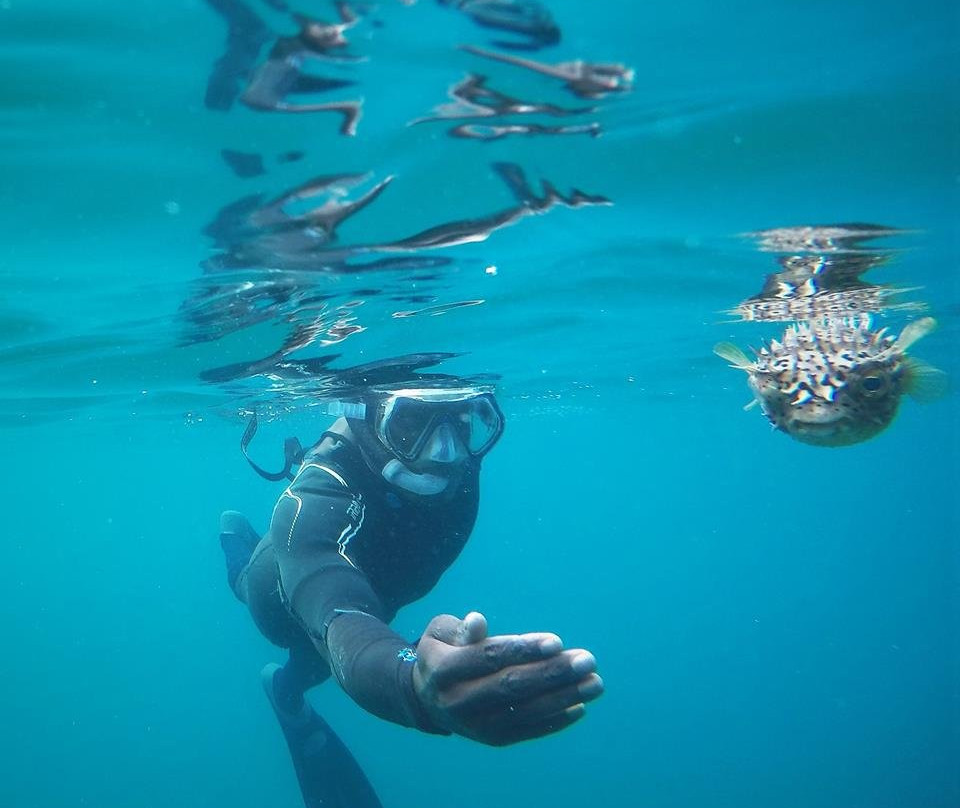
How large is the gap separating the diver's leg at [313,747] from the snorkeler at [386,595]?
20mm

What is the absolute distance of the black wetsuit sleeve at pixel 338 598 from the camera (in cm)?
331

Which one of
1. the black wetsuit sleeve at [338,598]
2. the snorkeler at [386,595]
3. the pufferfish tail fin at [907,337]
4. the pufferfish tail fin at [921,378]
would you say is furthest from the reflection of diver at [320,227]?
the pufferfish tail fin at [921,378]

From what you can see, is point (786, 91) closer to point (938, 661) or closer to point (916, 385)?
point (916, 385)

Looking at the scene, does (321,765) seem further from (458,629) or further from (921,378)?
(921,378)

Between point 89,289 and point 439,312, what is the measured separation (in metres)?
5.55

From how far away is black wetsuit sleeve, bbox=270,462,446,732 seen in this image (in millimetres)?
3309

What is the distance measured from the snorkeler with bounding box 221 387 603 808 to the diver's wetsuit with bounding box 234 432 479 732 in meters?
0.01

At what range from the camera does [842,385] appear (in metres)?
3.88

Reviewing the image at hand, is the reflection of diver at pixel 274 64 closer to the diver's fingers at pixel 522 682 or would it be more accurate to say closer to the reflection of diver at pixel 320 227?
the reflection of diver at pixel 320 227

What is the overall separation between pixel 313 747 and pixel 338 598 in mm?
7524

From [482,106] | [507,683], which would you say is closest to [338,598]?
[507,683]

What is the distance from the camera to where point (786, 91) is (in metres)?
6.48

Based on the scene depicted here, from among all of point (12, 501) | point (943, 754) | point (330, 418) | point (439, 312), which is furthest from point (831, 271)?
point (12, 501)

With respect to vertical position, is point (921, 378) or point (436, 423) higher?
point (436, 423)
